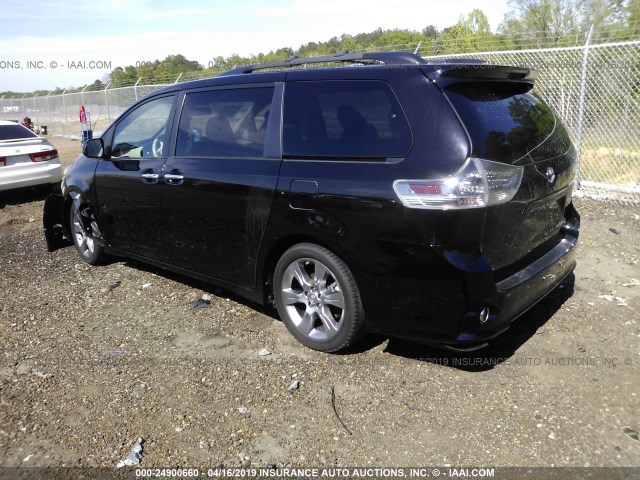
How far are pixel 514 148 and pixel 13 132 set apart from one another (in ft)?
31.8

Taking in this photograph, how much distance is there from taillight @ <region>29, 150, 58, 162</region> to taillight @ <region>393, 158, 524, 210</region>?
8.68 metres

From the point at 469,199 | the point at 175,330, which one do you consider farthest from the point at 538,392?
the point at 175,330

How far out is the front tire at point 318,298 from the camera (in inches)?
136

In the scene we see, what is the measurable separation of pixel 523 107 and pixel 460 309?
4.92ft

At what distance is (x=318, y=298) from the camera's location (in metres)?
3.67

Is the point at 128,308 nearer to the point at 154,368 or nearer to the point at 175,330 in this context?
the point at 175,330

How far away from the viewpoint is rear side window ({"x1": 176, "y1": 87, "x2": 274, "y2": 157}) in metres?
3.93

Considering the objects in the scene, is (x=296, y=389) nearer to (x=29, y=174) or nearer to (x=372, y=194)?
(x=372, y=194)

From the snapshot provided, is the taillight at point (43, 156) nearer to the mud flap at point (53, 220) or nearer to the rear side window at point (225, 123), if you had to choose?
the mud flap at point (53, 220)

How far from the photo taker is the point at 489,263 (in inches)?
120

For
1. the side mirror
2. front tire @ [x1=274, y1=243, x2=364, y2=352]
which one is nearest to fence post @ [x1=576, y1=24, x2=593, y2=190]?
front tire @ [x1=274, y1=243, x2=364, y2=352]

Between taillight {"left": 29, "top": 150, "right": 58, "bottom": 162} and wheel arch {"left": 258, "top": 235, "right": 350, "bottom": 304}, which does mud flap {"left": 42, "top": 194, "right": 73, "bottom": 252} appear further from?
taillight {"left": 29, "top": 150, "right": 58, "bottom": 162}

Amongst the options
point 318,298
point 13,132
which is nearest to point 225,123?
point 318,298

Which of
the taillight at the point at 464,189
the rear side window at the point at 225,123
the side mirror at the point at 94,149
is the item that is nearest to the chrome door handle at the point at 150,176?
the rear side window at the point at 225,123
